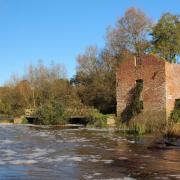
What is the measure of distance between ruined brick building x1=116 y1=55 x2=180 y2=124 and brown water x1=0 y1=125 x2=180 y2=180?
10.7 meters

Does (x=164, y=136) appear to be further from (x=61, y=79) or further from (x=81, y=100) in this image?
(x=61, y=79)

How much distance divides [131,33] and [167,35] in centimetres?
421

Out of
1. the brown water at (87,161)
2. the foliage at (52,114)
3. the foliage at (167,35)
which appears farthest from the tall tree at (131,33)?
the brown water at (87,161)

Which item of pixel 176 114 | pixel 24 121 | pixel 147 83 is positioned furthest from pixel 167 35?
pixel 24 121

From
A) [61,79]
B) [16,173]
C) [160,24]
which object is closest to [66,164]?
[16,173]

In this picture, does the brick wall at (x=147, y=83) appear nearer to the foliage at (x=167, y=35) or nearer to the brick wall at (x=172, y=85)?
the brick wall at (x=172, y=85)

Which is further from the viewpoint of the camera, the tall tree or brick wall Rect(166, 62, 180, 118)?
the tall tree

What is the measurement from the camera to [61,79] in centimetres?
6000

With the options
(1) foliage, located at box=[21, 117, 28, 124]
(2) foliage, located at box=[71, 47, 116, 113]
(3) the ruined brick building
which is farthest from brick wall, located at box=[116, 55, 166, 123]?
(1) foliage, located at box=[21, 117, 28, 124]

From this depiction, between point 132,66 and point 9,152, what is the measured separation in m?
18.4

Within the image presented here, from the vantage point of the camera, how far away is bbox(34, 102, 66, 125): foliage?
129 ft

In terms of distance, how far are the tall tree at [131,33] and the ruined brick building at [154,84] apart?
1310cm

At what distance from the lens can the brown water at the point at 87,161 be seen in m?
13.1

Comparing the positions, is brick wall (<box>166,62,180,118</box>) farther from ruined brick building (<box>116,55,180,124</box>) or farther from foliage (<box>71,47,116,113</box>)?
foliage (<box>71,47,116,113</box>)
